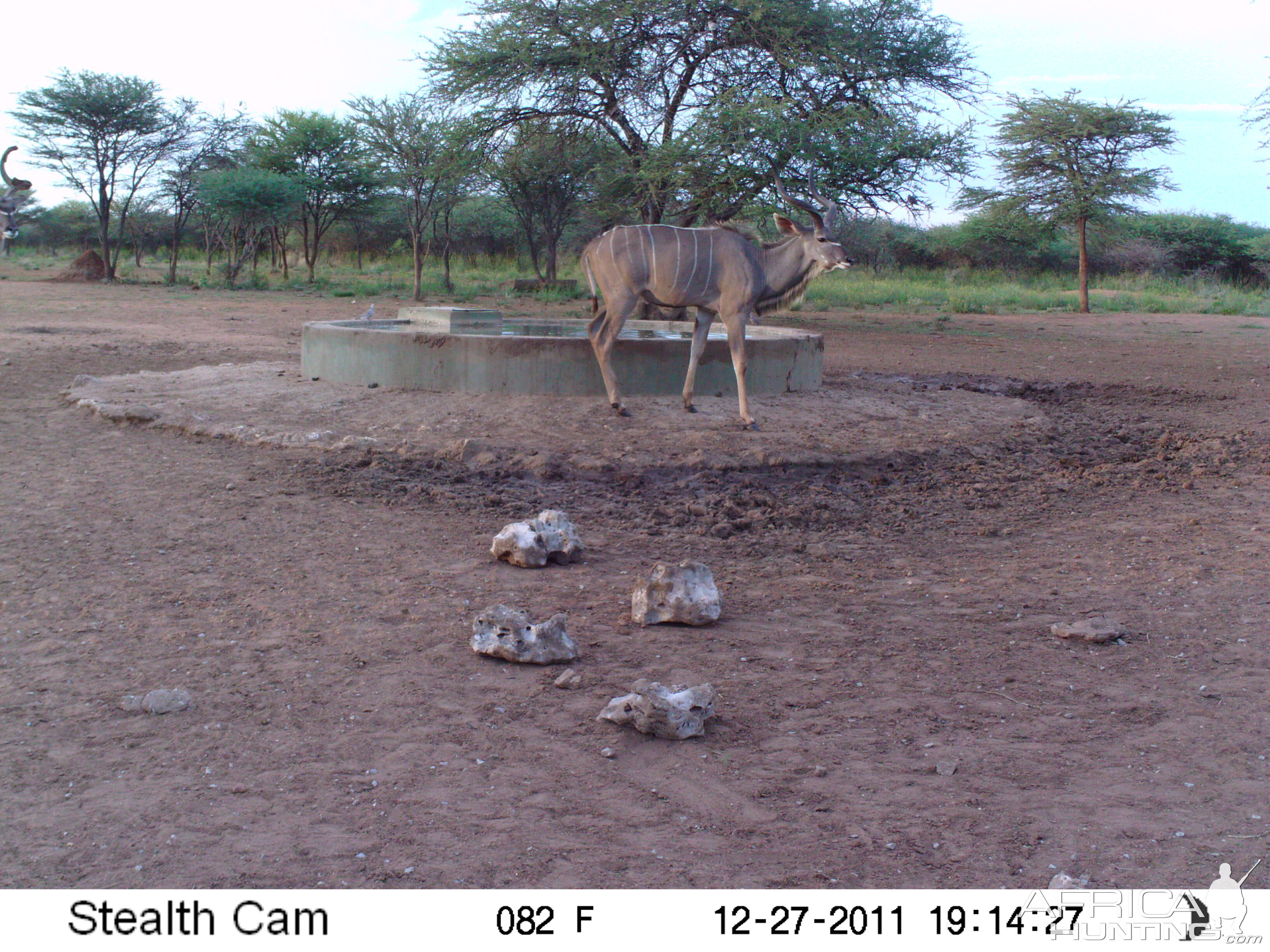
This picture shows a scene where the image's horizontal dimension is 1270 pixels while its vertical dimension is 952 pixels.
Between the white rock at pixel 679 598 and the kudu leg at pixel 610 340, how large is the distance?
3.89 m

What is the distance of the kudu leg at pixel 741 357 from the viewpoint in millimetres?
8297

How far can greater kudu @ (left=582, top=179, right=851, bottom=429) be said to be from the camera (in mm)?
8211

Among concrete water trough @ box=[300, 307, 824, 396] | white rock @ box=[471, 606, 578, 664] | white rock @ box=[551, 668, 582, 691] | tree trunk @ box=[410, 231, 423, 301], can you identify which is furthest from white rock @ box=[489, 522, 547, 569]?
tree trunk @ box=[410, 231, 423, 301]

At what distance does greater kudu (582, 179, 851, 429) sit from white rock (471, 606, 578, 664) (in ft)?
14.5

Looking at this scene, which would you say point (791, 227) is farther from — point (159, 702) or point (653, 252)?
point (159, 702)

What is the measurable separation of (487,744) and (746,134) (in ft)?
52.4

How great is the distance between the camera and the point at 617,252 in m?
Result: 8.23

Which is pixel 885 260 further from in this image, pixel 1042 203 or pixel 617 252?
pixel 617 252

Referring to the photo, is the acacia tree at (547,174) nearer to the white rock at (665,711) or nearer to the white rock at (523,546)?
the white rock at (523,546)

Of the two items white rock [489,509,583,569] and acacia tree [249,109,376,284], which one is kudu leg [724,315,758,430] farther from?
acacia tree [249,109,376,284]

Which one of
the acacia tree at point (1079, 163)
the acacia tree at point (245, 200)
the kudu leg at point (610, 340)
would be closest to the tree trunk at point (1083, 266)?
the acacia tree at point (1079, 163)

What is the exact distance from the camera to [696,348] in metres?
8.58

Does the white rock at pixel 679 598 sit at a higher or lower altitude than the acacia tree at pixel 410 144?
lower

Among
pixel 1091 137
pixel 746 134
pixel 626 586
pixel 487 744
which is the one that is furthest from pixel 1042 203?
pixel 487 744
